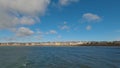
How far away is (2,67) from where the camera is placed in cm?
3578

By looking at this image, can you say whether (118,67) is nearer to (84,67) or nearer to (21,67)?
(84,67)

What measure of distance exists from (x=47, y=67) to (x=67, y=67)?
4.22m

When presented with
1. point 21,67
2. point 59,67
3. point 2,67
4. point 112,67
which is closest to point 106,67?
point 112,67

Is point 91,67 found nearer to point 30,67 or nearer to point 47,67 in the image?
point 47,67

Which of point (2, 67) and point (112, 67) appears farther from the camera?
point (112, 67)

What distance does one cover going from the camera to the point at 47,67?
120ft

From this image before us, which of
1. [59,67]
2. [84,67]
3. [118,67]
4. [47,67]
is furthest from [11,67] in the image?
[118,67]

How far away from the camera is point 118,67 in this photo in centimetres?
3772

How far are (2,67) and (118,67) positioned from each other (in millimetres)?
24756

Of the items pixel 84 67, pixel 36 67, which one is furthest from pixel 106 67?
pixel 36 67

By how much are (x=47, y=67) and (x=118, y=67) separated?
609 inches

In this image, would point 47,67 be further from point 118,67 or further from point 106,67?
point 118,67

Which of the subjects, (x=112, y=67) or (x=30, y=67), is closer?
(x=30, y=67)

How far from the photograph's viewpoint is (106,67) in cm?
3791
